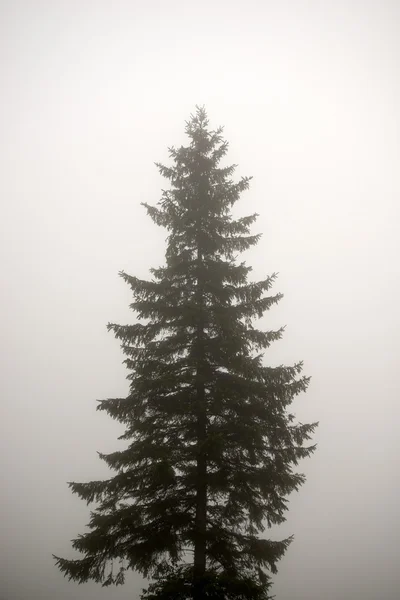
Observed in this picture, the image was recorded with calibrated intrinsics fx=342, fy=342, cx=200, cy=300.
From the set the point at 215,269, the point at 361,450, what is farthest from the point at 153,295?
the point at 361,450

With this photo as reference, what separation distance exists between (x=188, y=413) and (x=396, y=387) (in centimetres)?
8969

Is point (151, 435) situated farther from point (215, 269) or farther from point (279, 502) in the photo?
point (215, 269)

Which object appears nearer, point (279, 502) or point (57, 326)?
point (279, 502)

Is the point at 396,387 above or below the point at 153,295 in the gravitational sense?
above

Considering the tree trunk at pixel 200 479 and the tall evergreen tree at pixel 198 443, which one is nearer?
the tree trunk at pixel 200 479

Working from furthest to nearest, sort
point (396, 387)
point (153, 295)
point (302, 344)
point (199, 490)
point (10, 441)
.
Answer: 1. point (302, 344)
2. point (396, 387)
3. point (10, 441)
4. point (153, 295)
5. point (199, 490)

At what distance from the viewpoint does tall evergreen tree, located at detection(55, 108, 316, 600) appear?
785cm

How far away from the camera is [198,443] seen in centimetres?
802

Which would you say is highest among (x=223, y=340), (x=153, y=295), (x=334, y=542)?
(x=153, y=295)

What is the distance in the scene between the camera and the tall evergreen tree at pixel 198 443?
7.85 meters

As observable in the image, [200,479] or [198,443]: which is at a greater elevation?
[198,443]

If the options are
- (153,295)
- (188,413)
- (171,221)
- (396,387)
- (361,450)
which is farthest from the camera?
(396,387)

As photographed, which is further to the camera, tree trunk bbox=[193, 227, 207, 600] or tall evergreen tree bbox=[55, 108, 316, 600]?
tall evergreen tree bbox=[55, 108, 316, 600]

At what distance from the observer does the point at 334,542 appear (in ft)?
143
